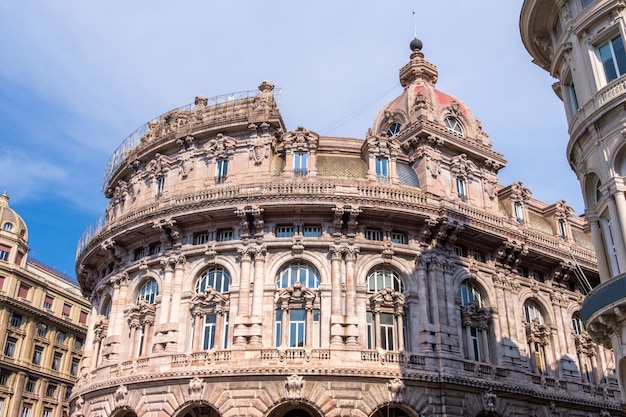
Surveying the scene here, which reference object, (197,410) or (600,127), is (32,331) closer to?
(197,410)

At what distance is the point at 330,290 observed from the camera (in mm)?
35219

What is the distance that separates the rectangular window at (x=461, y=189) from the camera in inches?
1638

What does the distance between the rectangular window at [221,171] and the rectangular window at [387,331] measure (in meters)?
12.8

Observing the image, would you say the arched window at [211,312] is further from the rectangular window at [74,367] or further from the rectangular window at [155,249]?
the rectangular window at [74,367]

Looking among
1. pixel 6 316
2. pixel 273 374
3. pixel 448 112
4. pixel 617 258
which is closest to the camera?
pixel 617 258

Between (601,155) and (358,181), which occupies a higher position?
(358,181)

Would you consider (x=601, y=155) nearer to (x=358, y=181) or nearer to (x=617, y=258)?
(x=617, y=258)

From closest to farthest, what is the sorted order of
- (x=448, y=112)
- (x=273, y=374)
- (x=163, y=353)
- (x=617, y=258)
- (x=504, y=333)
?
(x=617, y=258) < (x=273, y=374) < (x=163, y=353) < (x=504, y=333) < (x=448, y=112)

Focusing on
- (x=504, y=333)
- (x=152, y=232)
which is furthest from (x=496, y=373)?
(x=152, y=232)

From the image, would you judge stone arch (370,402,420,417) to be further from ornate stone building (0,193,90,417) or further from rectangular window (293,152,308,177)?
ornate stone building (0,193,90,417)

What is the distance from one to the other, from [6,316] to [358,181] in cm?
4492

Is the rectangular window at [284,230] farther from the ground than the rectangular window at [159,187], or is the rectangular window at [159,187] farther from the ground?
the rectangular window at [159,187]

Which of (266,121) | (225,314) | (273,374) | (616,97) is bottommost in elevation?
(273,374)

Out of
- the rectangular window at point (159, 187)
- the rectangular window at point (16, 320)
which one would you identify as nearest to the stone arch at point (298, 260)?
the rectangular window at point (159, 187)
